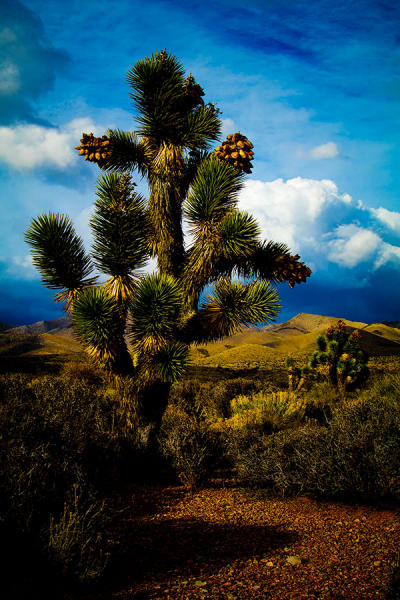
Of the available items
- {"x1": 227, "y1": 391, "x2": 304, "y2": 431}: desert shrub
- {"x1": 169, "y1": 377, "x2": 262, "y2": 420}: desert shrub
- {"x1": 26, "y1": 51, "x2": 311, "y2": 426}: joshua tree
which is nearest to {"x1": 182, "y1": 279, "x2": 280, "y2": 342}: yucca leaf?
{"x1": 26, "y1": 51, "x2": 311, "y2": 426}: joshua tree

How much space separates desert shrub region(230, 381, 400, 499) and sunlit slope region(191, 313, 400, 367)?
9910 millimetres

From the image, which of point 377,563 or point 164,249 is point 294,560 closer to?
point 377,563

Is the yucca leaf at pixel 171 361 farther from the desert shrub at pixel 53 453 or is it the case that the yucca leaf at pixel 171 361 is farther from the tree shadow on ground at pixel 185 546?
the tree shadow on ground at pixel 185 546

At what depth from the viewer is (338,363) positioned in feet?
53.8

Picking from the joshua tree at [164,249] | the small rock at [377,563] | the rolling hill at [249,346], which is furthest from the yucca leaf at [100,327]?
the rolling hill at [249,346]

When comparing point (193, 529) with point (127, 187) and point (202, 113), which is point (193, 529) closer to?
point (127, 187)

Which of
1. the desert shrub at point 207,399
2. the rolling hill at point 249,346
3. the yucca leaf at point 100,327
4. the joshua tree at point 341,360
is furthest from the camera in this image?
the rolling hill at point 249,346

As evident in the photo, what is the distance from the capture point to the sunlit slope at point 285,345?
42.5 m

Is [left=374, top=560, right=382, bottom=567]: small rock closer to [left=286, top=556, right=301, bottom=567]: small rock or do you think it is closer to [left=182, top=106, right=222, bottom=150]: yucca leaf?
[left=286, top=556, right=301, bottom=567]: small rock

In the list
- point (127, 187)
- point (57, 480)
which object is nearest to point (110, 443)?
point (57, 480)

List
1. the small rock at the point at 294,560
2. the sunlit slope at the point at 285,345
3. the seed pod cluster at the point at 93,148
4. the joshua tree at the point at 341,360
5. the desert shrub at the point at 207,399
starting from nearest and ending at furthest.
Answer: the small rock at the point at 294,560 < the seed pod cluster at the point at 93,148 < the desert shrub at the point at 207,399 < the joshua tree at the point at 341,360 < the sunlit slope at the point at 285,345

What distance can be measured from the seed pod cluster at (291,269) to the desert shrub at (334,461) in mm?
2514

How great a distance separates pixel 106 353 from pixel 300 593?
4.37 m

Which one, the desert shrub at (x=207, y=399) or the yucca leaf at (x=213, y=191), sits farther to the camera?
the desert shrub at (x=207, y=399)
